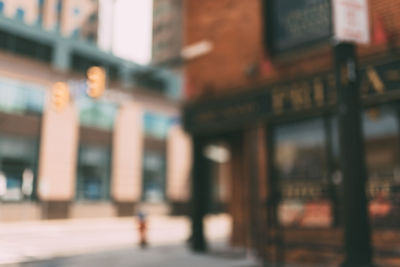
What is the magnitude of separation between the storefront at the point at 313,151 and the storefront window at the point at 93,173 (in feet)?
77.8

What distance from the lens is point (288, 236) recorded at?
1033cm

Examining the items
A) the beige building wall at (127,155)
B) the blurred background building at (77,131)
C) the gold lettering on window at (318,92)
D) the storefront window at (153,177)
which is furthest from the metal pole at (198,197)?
the storefront window at (153,177)

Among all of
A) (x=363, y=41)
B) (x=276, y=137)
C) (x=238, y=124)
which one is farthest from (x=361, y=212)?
(x=238, y=124)

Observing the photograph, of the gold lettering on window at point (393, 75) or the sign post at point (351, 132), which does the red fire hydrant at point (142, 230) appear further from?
the sign post at point (351, 132)

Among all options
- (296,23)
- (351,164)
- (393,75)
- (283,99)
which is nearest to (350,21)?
(351,164)

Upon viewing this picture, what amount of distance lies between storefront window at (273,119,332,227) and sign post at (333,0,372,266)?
15.4ft

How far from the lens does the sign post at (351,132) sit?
496 cm

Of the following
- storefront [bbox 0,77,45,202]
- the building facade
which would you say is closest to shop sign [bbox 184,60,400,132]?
the building facade

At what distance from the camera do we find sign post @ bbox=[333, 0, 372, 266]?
4.96m

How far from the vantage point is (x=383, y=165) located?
349 inches

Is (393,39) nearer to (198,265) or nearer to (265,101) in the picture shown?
(265,101)

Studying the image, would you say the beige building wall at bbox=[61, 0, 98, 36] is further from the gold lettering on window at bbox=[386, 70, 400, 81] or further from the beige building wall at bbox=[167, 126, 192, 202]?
the beige building wall at bbox=[167, 126, 192, 202]

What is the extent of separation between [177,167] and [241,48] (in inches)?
1179

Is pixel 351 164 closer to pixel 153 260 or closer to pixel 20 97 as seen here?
pixel 153 260
